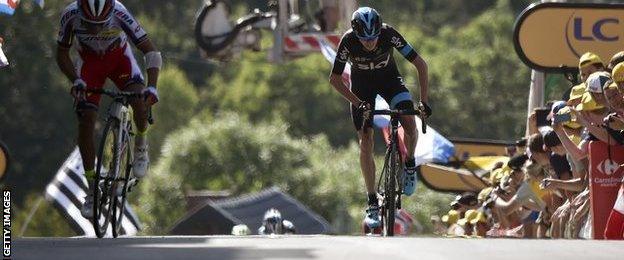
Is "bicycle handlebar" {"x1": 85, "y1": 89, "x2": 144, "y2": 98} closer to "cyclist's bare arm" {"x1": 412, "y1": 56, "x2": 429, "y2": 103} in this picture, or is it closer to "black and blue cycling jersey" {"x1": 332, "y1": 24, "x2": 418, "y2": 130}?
"black and blue cycling jersey" {"x1": 332, "y1": 24, "x2": 418, "y2": 130}

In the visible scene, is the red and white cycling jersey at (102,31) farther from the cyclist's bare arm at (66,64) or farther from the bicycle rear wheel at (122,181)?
the bicycle rear wheel at (122,181)

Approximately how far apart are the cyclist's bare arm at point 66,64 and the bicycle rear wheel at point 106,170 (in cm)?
43

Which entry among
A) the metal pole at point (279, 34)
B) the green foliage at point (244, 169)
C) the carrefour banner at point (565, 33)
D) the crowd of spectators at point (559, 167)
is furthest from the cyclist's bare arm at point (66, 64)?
the green foliage at point (244, 169)

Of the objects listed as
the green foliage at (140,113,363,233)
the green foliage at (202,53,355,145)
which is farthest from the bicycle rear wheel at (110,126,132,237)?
the green foliage at (202,53,355,145)

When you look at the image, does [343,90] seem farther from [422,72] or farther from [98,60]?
[98,60]

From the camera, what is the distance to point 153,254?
15438 millimetres

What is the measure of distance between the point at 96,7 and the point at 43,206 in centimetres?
2831

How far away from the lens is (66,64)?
59.9ft

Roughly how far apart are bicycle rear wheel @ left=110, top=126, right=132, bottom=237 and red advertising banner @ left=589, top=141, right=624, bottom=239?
3434 millimetres

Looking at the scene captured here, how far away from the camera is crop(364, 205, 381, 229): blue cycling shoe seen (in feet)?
64.8

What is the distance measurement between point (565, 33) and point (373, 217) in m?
6.54

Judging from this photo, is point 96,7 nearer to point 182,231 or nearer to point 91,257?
point 91,257

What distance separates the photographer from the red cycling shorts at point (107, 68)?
60.4ft

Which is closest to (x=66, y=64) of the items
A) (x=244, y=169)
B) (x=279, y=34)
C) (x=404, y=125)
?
(x=404, y=125)
